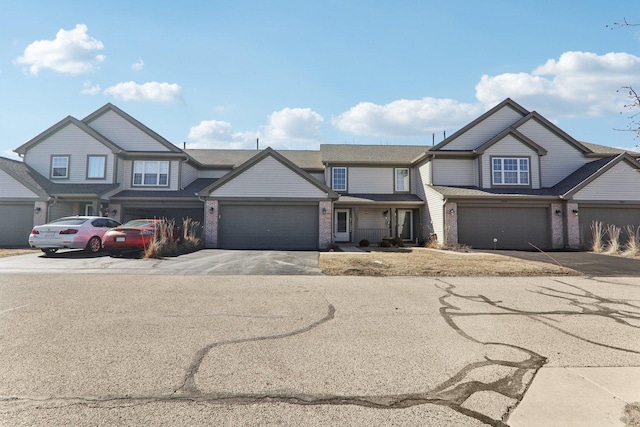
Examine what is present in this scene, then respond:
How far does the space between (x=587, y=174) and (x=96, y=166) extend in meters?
29.5

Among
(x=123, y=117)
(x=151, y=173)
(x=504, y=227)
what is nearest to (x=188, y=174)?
(x=151, y=173)

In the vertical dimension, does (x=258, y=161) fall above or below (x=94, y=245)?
above

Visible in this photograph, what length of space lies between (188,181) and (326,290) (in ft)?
59.3

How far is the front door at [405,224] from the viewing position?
2283cm

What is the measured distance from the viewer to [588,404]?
2.92 m

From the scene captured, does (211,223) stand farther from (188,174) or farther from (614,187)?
(614,187)

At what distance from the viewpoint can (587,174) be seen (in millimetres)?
19203

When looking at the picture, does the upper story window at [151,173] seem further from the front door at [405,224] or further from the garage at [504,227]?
the garage at [504,227]

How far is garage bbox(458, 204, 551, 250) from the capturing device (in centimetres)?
1878

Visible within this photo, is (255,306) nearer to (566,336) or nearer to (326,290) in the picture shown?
(326,290)

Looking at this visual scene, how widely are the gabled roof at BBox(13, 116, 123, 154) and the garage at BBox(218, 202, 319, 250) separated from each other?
29.5 ft

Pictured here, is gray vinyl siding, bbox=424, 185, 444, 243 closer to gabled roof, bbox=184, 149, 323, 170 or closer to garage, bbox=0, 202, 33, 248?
gabled roof, bbox=184, 149, 323, 170

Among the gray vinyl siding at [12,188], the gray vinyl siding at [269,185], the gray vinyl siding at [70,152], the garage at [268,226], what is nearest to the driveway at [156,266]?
the garage at [268,226]

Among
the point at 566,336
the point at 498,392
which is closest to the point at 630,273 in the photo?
the point at 566,336
